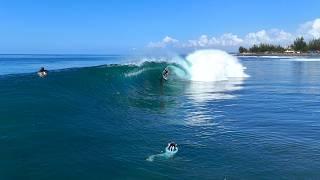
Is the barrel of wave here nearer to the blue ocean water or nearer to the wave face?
the wave face

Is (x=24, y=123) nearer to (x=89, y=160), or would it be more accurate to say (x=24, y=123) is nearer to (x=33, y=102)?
(x=33, y=102)

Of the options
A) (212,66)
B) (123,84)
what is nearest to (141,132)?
(123,84)

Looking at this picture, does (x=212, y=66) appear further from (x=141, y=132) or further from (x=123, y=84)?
(x=141, y=132)

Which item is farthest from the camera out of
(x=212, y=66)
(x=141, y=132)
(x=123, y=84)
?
(x=212, y=66)

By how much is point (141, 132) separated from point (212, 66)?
3128 centimetres

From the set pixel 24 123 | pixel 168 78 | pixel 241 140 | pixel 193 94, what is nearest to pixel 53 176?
pixel 24 123

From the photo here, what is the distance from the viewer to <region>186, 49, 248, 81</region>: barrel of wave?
43059 mm

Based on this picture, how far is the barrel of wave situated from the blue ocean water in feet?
52.7

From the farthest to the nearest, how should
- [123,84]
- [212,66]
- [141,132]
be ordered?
[212,66] → [123,84] → [141,132]

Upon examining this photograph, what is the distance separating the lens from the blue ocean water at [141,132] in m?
12.0

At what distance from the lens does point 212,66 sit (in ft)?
154

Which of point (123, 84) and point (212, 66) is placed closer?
point (123, 84)

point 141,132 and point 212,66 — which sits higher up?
point 212,66

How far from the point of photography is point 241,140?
15.4m
